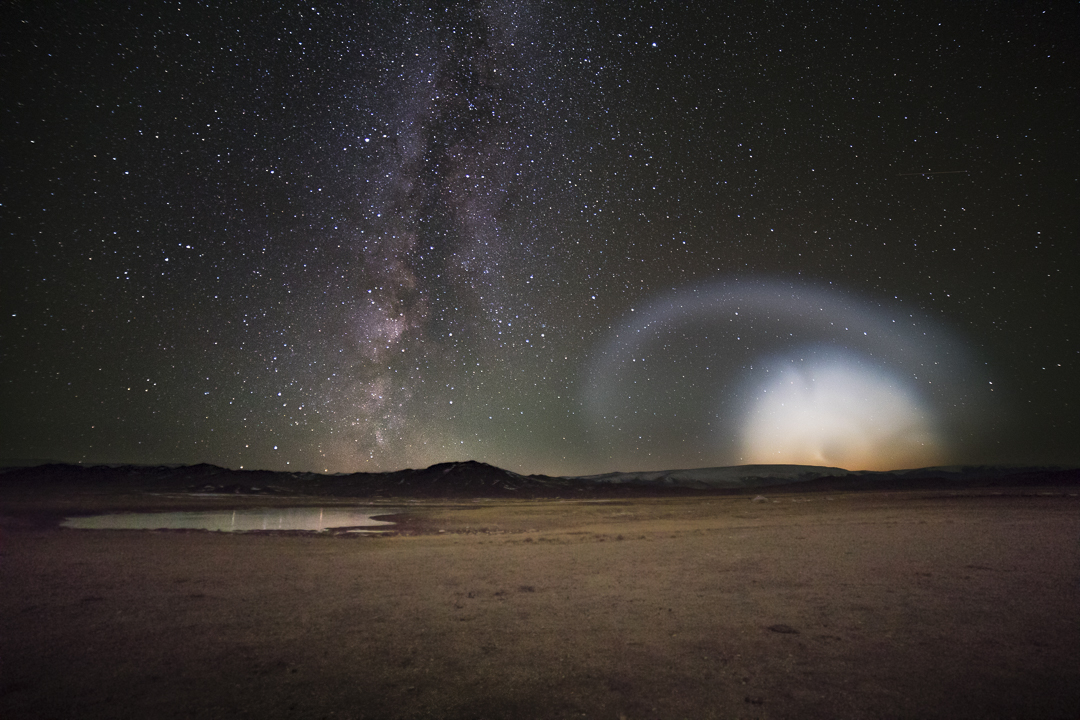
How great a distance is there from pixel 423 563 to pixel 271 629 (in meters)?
6.46

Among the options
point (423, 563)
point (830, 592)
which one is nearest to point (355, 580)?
point (423, 563)

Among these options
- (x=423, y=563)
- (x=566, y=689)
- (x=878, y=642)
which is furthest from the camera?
(x=423, y=563)

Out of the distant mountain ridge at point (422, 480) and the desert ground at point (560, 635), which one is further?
the distant mountain ridge at point (422, 480)

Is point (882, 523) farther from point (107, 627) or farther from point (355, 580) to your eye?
point (107, 627)

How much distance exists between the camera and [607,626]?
7438mm

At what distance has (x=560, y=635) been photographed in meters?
7.08

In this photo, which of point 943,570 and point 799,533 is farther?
point 799,533

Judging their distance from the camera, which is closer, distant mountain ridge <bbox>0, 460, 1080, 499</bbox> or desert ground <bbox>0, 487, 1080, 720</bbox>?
desert ground <bbox>0, 487, 1080, 720</bbox>

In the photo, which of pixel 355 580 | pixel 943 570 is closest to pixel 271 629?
pixel 355 580

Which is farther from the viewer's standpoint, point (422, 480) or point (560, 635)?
point (422, 480)

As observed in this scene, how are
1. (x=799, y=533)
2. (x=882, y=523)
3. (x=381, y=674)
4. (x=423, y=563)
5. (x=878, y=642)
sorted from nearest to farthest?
(x=381, y=674) < (x=878, y=642) < (x=423, y=563) < (x=799, y=533) < (x=882, y=523)

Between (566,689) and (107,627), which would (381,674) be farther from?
(107,627)

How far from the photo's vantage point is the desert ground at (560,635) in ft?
16.2

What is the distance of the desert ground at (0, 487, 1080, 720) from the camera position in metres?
4.93
